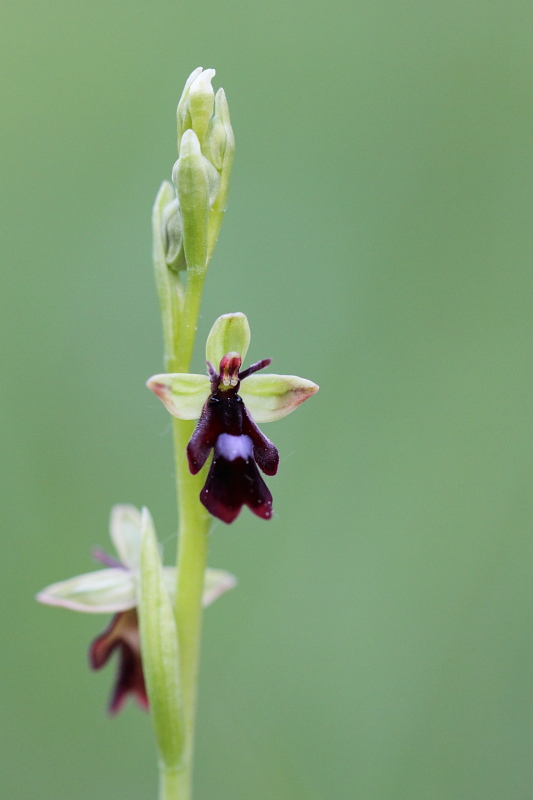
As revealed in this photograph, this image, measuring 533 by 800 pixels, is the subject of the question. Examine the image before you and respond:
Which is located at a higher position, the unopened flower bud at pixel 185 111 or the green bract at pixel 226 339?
the unopened flower bud at pixel 185 111

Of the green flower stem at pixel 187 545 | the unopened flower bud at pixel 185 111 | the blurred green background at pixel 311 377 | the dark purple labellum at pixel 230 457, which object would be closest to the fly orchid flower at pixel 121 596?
the green flower stem at pixel 187 545

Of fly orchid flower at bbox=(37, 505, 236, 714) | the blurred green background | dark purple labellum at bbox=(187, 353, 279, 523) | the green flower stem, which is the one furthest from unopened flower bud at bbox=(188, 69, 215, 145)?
the blurred green background

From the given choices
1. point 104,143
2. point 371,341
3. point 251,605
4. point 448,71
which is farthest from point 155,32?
point 251,605

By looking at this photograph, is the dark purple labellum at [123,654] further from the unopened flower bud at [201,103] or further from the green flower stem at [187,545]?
the unopened flower bud at [201,103]

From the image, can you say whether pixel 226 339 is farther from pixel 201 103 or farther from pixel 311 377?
pixel 311 377

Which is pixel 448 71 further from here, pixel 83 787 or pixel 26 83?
pixel 83 787

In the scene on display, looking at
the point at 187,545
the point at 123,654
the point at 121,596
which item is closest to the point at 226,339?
the point at 187,545

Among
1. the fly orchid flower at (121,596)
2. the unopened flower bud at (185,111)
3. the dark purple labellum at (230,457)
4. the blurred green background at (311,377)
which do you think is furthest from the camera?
the blurred green background at (311,377)
